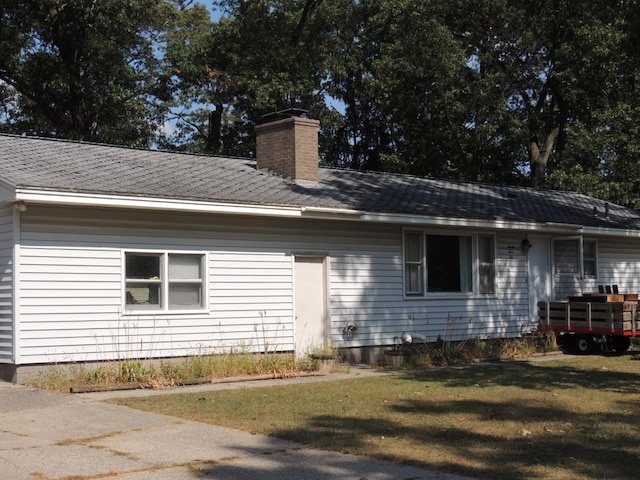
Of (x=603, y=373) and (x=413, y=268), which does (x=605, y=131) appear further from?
(x=603, y=373)

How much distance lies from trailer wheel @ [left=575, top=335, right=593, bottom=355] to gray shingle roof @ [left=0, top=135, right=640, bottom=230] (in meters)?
2.89

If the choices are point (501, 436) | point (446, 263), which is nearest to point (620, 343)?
point (446, 263)

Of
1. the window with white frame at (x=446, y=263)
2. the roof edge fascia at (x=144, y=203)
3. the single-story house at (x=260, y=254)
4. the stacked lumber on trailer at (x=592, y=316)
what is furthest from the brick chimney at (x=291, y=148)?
the stacked lumber on trailer at (x=592, y=316)

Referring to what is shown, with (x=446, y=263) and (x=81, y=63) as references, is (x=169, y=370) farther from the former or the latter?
(x=81, y=63)

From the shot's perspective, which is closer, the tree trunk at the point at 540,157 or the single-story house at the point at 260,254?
the single-story house at the point at 260,254

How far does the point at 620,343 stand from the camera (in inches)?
690

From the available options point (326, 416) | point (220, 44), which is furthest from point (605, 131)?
point (326, 416)

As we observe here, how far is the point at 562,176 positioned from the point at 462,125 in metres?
6.22

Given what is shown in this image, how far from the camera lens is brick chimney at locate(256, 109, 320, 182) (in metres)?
17.5

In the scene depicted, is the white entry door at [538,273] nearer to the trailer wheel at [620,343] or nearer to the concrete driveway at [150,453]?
the trailer wheel at [620,343]

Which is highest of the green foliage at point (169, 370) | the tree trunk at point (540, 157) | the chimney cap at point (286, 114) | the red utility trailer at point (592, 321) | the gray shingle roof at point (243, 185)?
the tree trunk at point (540, 157)

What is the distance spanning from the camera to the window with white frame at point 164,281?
1357 centimetres

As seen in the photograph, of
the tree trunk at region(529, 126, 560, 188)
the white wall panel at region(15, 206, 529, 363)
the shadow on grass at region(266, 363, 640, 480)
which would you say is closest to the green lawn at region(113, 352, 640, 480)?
the shadow on grass at region(266, 363, 640, 480)

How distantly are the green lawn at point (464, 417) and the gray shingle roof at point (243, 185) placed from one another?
3755 mm
